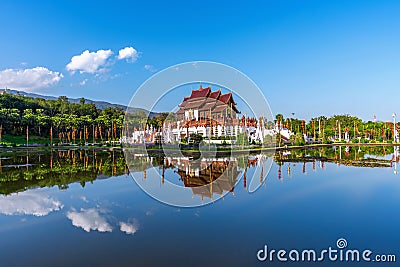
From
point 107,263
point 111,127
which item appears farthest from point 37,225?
point 111,127

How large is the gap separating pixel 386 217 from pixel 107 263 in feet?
20.8

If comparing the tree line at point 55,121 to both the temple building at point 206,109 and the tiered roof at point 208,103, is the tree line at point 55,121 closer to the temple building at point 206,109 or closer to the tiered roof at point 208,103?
the tiered roof at point 208,103

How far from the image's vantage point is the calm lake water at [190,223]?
4828mm

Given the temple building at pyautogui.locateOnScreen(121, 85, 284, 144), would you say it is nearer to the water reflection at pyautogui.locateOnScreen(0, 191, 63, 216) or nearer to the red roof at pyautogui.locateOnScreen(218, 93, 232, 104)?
the red roof at pyautogui.locateOnScreen(218, 93, 232, 104)

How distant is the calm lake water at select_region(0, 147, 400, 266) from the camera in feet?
15.8

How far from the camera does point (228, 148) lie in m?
24.8

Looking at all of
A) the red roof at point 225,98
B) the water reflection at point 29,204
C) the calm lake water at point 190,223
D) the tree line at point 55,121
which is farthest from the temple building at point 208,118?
the tree line at point 55,121
